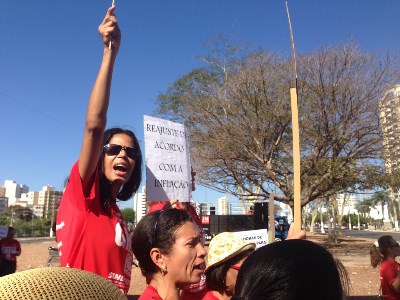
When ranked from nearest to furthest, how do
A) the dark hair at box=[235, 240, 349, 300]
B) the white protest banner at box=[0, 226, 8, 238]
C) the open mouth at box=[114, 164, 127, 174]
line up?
the dark hair at box=[235, 240, 349, 300]
the open mouth at box=[114, 164, 127, 174]
the white protest banner at box=[0, 226, 8, 238]

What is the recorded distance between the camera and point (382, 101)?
51.6ft

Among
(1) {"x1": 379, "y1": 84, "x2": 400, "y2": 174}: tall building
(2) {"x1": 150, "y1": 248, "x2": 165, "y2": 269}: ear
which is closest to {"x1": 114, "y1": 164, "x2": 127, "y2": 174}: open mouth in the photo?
(2) {"x1": 150, "y1": 248, "x2": 165, "y2": 269}: ear

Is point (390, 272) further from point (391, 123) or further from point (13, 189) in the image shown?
point (13, 189)

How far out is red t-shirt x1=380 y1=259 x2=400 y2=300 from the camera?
4272 mm

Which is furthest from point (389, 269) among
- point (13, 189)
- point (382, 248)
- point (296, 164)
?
point (13, 189)

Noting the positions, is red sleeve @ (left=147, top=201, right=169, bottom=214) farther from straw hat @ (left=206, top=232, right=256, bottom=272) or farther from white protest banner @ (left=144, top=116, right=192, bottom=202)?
straw hat @ (left=206, top=232, right=256, bottom=272)

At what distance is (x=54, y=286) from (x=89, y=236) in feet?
4.02

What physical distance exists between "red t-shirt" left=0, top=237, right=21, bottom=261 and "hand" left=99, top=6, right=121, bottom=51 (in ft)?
26.2

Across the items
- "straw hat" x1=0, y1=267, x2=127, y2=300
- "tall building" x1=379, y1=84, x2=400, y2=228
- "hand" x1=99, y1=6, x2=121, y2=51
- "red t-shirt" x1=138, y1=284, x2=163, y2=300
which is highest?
"tall building" x1=379, y1=84, x2=400, y2=228

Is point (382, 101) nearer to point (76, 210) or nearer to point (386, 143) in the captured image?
point (386, 143)

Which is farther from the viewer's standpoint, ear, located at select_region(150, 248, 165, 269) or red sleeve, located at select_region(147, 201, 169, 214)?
red sleeve, located at select_region(147, 201, 169, 214)

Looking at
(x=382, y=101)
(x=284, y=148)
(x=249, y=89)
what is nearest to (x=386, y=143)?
(x=382, y=101)

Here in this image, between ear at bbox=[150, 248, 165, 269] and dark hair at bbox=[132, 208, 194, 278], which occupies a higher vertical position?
dark hair at bbox=[132, 208, 194, 278]

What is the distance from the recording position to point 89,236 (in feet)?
6.02
